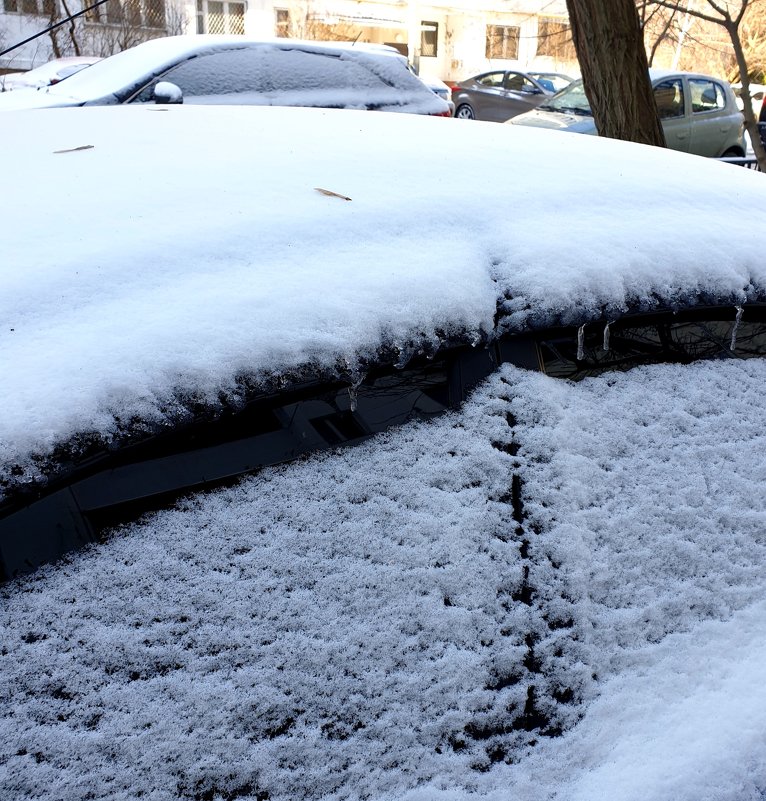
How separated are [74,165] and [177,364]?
0.69m

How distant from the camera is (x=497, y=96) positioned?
55.0 ft

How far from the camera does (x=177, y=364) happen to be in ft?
3.04

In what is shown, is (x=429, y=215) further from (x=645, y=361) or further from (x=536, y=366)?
(x=645, y=361)

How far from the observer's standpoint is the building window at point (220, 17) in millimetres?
26308

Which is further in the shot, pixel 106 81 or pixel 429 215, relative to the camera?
pixel 106 81

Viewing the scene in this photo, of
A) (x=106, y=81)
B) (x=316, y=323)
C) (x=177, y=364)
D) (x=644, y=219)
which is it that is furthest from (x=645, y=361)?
(x=106, y=81)

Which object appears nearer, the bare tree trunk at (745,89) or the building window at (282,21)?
the bare tree trunk at (745,89)

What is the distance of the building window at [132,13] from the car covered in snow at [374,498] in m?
20.5

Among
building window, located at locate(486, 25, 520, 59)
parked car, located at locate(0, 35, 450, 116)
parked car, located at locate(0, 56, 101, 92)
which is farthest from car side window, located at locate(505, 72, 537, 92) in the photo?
building window, located at locate(486, 25, 520, 59)

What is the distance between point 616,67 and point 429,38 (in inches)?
1223

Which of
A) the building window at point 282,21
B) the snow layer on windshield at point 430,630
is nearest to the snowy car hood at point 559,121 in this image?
the snow layer on windshield at point 430,630

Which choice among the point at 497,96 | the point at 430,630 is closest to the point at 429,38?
the point at 497,96

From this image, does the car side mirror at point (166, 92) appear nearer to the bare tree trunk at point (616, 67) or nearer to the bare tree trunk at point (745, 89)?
the bare tree trunk at point (616, 67)

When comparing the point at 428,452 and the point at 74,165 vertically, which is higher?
the point at 74,165
